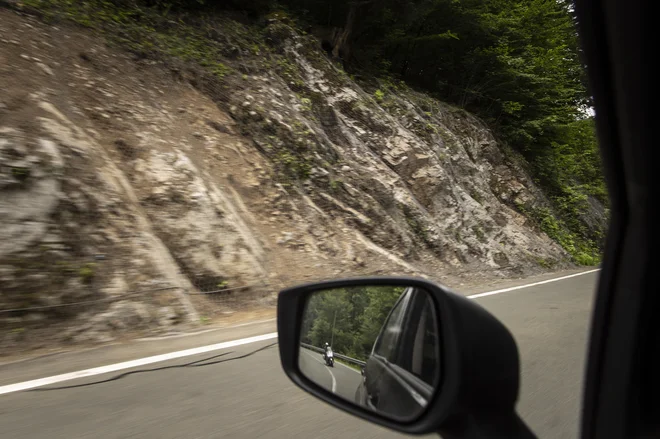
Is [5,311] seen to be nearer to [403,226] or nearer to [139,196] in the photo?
[139,196]

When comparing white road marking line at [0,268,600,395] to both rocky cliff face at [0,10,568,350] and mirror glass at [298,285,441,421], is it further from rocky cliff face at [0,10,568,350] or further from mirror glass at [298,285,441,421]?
mirror glass at [298,285,441,421]

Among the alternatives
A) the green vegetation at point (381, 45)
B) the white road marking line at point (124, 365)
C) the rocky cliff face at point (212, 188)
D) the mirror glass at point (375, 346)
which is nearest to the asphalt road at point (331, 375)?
the mirror glass at point (375, 346)

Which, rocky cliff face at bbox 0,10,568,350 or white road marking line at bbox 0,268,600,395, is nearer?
white road marking line at bbox 0,268,600,395

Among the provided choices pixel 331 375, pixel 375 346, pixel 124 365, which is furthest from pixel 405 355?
pixel 124 365

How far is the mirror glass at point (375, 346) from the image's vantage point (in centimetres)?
141

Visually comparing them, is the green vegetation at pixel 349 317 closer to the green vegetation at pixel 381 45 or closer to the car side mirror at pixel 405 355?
the car side mirror at pixel 405 355

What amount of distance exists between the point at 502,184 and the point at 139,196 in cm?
1325

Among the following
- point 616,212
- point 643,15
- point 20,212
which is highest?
point 643,15

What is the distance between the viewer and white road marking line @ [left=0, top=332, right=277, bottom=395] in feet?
11.5

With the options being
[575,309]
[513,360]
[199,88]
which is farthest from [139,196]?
[513,360]

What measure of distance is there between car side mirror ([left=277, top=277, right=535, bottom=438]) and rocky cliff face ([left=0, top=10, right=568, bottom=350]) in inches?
159

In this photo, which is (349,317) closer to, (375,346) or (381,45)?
(375,346)

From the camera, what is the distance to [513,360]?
117 cm

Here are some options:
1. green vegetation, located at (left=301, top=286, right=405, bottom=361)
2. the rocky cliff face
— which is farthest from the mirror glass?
the rocky cliff face
